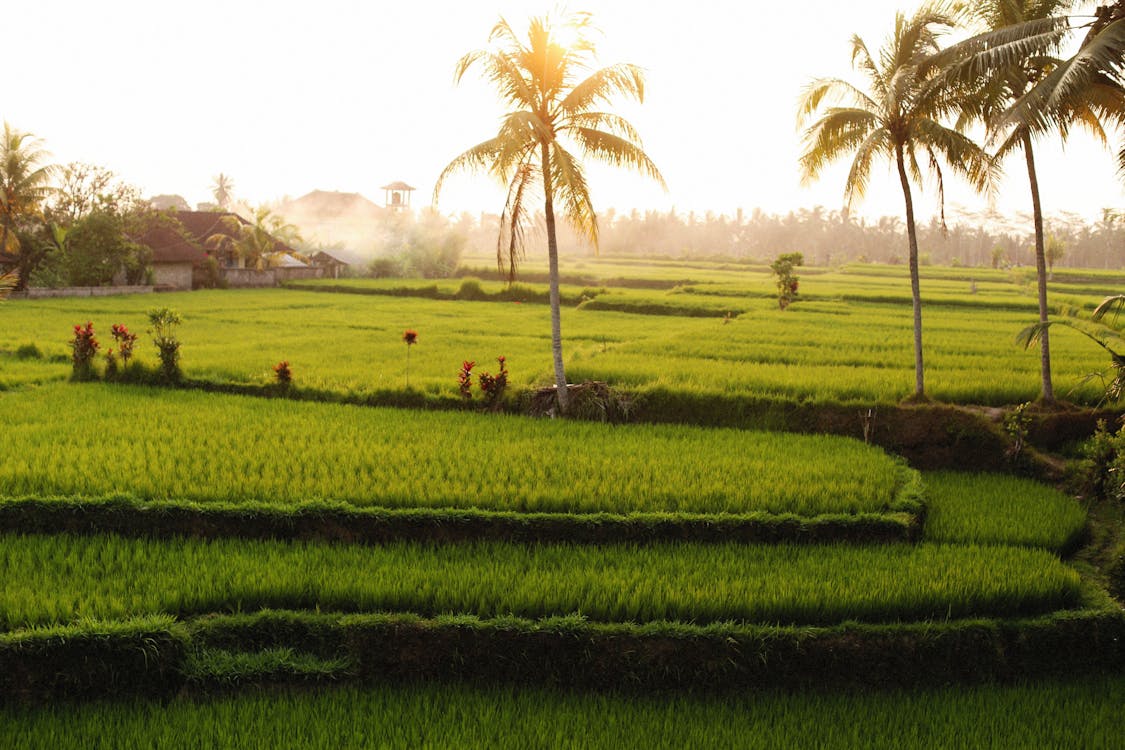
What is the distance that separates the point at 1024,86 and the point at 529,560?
1051cm

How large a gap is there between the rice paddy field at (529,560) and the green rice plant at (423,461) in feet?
0.14

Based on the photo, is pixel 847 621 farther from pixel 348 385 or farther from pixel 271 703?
pixel 348 385

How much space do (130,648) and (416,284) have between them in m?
33.9

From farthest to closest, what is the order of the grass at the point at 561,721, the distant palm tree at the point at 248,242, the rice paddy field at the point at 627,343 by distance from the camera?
the distant palm tree at the point at 248,242, the rice paddy field at the point at 627,343, the grass at the point at 561,721

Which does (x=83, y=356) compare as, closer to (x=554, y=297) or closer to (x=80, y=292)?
(x=554, y=297)

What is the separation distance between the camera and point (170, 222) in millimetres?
39844

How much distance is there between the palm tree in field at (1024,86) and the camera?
9859 mm

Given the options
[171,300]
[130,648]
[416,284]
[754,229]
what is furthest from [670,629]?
[754,229]

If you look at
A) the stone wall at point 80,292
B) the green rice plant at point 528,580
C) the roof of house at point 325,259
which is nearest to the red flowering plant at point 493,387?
the green rice plant at point 528,580

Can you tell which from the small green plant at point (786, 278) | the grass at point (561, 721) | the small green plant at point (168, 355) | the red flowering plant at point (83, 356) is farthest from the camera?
the small green plant at point (786, 278)

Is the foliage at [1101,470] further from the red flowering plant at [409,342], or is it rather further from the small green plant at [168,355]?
the small green plant at [168,355]

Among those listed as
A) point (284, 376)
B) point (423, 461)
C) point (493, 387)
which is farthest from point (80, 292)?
point (423, 461)

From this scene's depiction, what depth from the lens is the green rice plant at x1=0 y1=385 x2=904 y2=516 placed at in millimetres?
7684

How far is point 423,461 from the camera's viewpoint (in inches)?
348
